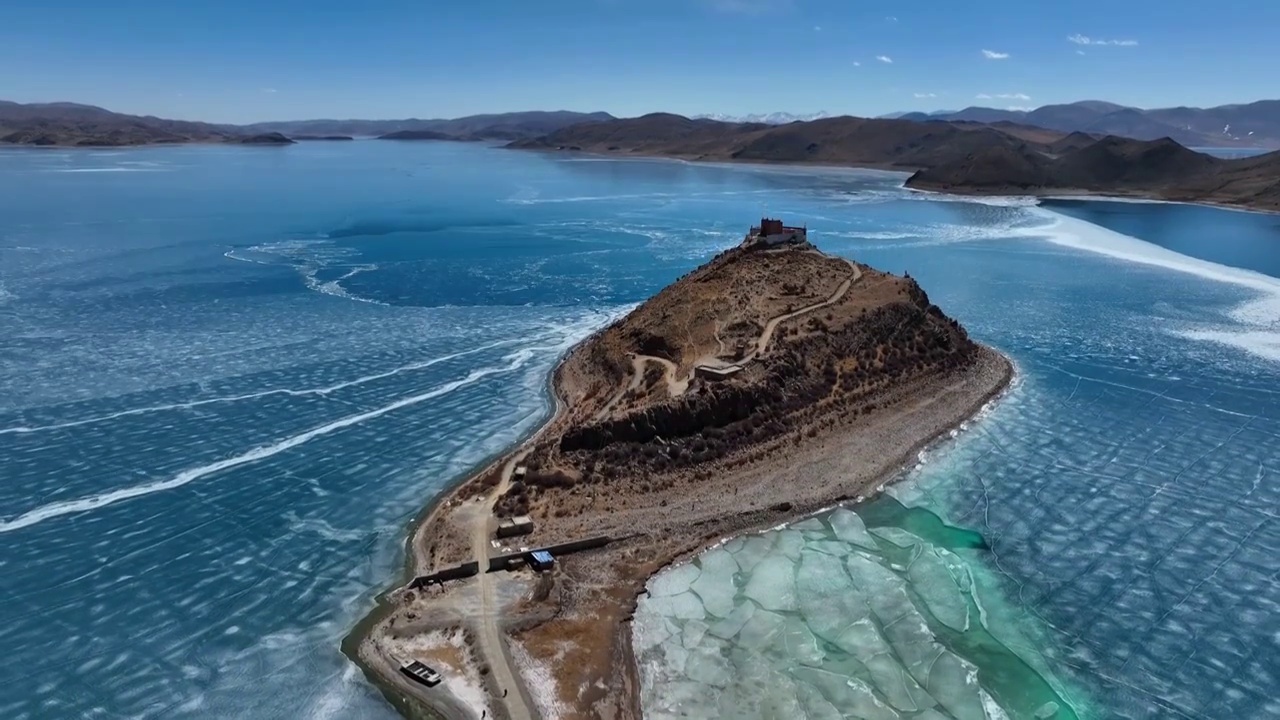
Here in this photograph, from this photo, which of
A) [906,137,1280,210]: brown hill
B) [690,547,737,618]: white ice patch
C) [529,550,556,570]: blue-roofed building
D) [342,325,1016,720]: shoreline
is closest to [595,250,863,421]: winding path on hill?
[342,325,1016,720]: shoreline

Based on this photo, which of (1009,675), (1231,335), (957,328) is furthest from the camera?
(1231,335)

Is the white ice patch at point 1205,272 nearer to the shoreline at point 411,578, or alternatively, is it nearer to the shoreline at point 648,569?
the shoreline at point 648,569

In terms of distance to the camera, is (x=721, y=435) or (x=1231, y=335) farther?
(x=1231, y=335)

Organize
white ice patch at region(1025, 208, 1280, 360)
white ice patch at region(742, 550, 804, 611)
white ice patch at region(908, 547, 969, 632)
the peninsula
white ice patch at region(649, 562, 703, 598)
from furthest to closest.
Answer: white ice patch at region(1025, 208, 1280, 360), white ice patch at region(649, 562, 703, 598), white ice patch at region(742, 550, 804, 611), white ice patch at region(908, 547, 969, 632), the peninsula

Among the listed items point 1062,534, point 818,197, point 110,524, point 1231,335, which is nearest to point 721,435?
point 1062,534

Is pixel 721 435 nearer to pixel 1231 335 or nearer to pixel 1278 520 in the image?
pixel 1278 520

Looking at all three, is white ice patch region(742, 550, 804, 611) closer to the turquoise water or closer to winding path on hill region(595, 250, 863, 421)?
the turquoise water

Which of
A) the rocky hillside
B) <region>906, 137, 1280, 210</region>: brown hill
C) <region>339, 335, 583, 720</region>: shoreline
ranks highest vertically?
<region>906, 137, 1280, 210</region>: brown hill

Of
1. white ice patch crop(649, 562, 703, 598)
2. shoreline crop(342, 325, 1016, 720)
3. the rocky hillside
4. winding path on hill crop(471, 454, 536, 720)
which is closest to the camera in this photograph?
winding path on hill crop(471, 454, 536, 720)
